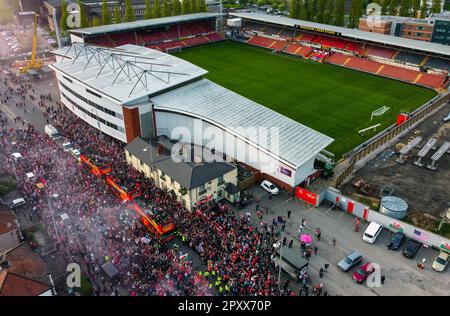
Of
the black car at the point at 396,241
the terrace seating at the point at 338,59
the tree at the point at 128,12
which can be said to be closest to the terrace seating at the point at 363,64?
the terrace seating at the point at 338,59

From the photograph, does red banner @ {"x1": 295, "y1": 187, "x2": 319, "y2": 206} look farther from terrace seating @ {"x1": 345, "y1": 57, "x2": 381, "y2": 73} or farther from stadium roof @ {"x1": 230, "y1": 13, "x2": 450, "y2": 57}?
terrace seating @ {"x1": 345, "y1": 57, "x2": 381, "y2": 73}

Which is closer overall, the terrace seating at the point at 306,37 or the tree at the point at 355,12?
the terrace seating at the point at 306,37

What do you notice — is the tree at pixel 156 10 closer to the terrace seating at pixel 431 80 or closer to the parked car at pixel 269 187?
the terrace seating at pixel 431 80

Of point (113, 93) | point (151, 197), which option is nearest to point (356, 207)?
point (151, 197)

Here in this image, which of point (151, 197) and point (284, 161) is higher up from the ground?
point (284, 161)

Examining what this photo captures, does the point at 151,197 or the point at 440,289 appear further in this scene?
the point at 151,197

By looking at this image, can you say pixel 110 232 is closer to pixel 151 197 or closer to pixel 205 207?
pixel 151 197
